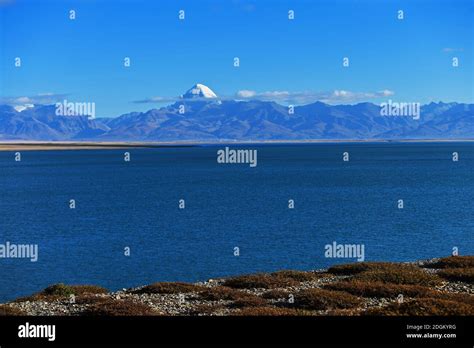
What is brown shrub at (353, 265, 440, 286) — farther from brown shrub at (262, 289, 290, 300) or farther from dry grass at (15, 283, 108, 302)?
dry grass at (15, 283, 108, 302)

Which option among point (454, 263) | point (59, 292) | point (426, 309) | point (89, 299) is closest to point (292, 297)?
point (426, 309)

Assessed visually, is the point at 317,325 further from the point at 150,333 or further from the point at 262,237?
the point at 262,237

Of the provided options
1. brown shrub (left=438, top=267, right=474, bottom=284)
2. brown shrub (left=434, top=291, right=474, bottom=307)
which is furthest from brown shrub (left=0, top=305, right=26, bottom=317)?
brown shrub (left=438, top=267, right=474, bottom=284)

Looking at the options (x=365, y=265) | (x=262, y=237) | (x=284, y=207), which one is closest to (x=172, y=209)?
(x=284, y=207)

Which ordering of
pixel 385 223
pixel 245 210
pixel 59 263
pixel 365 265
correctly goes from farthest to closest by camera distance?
pixel 245 210, pixel 385 223, pixel 59 263, pixel 365 265

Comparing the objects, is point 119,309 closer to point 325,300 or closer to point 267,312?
point 267,312

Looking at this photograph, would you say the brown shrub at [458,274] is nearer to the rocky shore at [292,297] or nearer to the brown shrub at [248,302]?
the rocky shore at [292,297]

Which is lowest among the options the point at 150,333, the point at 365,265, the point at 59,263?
the point at 59,263
